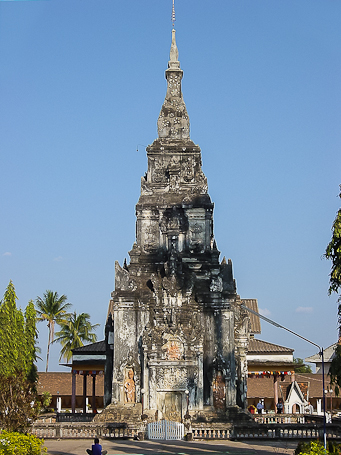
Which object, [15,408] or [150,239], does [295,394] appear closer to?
[150,239]

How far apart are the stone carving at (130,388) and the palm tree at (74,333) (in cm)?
3820

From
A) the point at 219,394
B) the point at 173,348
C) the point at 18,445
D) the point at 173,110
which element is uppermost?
the point at 173,110

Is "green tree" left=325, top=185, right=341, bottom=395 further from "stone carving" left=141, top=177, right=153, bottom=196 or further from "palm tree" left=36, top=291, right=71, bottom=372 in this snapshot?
"palm tree" left=36, top=291, right=71, bottom=372

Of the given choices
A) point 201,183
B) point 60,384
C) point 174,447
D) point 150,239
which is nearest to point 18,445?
point 174,447

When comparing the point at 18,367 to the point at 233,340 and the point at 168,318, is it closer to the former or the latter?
the point at 168,318

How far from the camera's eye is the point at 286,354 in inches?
2108

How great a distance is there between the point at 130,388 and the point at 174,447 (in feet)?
33.4

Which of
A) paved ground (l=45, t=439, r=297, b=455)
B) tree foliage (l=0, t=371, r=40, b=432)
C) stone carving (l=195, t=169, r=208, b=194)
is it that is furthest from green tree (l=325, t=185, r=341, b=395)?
stone carving (l=195, t=169, r=208, b=194)

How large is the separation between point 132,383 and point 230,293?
8.04 metres

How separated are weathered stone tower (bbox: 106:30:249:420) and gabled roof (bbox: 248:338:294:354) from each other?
863 centimetres

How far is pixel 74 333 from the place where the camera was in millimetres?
78000

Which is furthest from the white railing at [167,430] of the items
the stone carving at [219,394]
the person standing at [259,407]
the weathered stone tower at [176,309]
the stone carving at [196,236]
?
the person standing at [259,407]

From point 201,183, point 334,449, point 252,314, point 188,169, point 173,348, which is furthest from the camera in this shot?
point 252,314

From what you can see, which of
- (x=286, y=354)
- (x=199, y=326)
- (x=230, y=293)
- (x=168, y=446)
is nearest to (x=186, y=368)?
(x=199, y=326)
